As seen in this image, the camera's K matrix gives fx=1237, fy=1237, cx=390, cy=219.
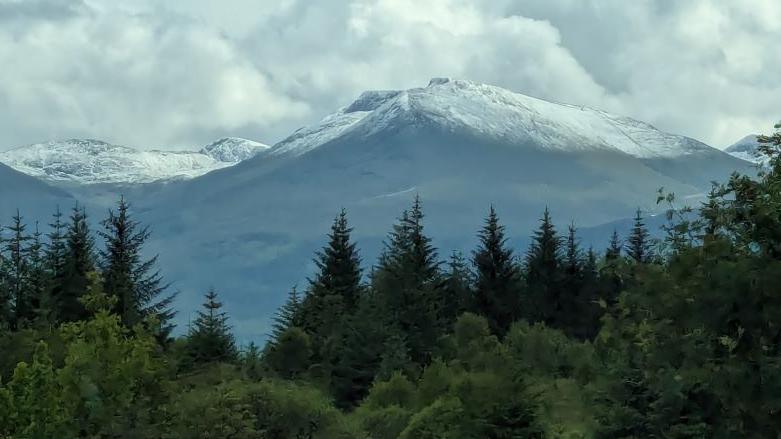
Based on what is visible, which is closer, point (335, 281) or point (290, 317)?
point (335, 281)

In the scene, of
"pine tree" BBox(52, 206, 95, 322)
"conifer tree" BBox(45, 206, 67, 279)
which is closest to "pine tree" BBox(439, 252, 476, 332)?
"pine tree" BBox(52, 206, 95, 322)

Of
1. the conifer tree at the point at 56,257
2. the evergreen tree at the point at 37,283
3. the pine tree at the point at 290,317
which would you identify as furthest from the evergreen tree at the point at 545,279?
the evergreen tree at the point at 37,283

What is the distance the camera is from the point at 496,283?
2633 inches

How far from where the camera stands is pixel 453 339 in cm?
5397

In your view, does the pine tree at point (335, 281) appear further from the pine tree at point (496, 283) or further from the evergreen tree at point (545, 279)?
the evergreen tree at point (545, 279)

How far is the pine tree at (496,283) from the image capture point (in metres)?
66.2

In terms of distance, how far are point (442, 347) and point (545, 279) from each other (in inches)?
744

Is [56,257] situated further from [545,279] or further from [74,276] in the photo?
[545,279]

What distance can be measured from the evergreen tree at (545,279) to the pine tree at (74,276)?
992 inches

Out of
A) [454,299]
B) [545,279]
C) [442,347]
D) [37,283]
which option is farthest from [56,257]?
[545,279]

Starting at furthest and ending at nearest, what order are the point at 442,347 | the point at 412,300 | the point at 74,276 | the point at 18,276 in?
1. the point at 18,276
2. the point at 74,276
3. the point at 412,300
4. the point at 442,347

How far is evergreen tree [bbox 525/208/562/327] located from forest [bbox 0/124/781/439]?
0.14m

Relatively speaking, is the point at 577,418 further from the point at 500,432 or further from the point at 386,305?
the point at 386,305

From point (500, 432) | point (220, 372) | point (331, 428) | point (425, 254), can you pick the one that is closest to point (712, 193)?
point (500, 432)
